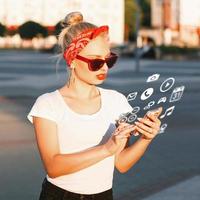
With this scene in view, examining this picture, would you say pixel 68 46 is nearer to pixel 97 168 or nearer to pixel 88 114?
pixel 88 114

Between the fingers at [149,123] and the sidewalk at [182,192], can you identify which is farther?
the sidewalk at [182,192]

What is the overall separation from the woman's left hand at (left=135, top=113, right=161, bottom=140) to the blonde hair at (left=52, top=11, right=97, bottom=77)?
1.49 feet

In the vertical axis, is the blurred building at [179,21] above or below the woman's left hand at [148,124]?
below

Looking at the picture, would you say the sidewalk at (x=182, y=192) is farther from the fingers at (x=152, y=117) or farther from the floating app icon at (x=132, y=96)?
the fingers at (x=152, y=117)

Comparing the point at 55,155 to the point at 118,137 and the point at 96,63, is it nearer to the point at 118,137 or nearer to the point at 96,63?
the point at 118,137

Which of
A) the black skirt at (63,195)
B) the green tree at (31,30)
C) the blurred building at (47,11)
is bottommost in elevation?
the blurred building at (47,11)

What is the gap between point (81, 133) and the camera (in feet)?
9.02

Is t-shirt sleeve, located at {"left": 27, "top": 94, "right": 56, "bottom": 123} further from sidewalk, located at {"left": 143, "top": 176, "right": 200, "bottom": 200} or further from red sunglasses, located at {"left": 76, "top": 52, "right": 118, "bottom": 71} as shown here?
sidewalk, located at {"left": 143, "top": 176, "right": 200, "bottom": 200}

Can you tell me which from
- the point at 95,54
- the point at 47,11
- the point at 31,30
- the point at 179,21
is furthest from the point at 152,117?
the point at 47,11

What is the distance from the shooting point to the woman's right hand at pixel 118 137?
260 centimetres

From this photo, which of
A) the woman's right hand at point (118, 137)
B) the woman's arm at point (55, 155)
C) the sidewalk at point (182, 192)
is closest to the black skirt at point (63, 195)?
the woman's arm at point (55, 155)

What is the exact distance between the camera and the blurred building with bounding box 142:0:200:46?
94.2 metres

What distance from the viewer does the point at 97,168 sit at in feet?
9.22

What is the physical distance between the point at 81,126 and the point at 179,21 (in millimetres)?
94061
